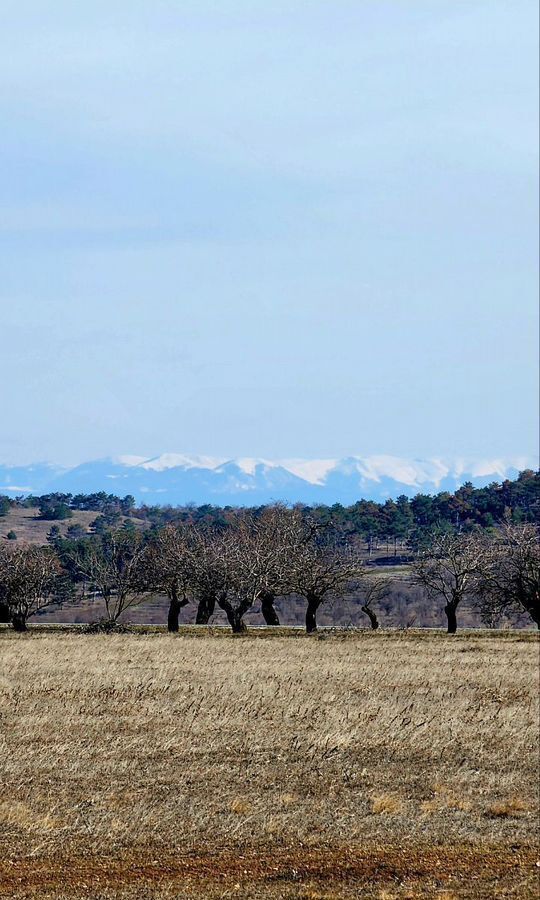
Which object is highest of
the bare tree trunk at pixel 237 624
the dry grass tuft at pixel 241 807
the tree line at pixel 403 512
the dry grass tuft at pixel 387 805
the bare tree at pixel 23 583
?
the tree line at pixel 403 512

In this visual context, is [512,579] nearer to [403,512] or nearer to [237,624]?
[237,624]

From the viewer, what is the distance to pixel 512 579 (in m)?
60.7

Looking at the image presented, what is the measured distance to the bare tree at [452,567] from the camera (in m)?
60.8

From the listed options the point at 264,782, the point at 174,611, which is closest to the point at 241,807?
the point at 264,782

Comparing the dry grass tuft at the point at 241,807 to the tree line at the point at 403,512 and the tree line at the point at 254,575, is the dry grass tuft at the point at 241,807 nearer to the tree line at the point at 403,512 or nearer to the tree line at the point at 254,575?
the tree line at the point at 254,575

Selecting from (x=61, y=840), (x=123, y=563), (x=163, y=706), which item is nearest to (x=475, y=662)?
(x=163, y=706)

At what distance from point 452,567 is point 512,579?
155 inches

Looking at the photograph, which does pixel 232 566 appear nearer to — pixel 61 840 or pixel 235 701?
pixel 235 701

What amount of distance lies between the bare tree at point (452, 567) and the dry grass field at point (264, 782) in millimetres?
25152

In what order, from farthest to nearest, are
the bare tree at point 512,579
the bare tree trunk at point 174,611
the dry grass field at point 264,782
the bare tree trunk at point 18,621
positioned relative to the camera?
the bare tree at point 512,579 < the bare tree trunk at point 174,611 < the bare tree trunk at point 18,621 < the dry grass field at point 264,782

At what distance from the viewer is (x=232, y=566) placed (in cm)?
5881

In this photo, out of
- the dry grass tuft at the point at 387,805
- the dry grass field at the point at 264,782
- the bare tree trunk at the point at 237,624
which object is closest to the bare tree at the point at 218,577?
the bare tree trunk at the point at 237,624

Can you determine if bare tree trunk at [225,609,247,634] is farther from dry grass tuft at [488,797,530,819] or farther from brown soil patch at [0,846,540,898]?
brown soil patch at [0,846,540,898]

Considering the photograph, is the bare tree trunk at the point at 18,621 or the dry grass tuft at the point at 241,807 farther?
the bare tree trunk at the point at 18,621
